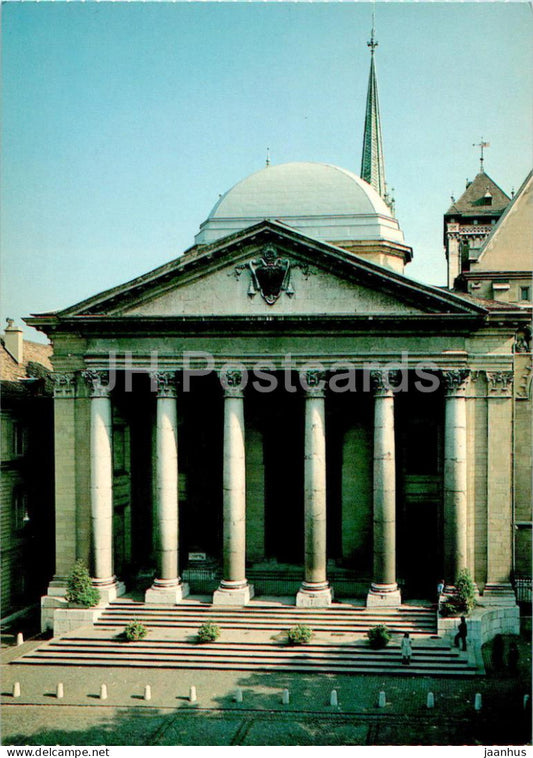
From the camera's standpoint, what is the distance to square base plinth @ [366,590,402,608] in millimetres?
33906

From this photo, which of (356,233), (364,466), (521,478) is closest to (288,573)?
(364,466)

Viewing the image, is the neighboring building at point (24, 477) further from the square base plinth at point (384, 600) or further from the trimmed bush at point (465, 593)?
the trimmed bush at point (465, 593)

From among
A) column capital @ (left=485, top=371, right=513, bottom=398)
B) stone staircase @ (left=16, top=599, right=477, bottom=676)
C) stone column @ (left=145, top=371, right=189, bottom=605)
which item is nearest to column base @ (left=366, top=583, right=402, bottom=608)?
stone staircase @ (left=16, top=599, right=477, bottom=676)

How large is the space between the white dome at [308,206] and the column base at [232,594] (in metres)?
20.6

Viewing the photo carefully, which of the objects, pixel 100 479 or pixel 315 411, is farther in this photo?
pixel 100 479

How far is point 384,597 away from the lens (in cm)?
3397

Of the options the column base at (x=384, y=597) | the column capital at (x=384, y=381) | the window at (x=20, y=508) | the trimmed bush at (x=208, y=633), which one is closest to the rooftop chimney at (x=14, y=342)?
the window at (x=20, y=508)

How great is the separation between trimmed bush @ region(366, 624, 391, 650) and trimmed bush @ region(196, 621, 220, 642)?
6.23m

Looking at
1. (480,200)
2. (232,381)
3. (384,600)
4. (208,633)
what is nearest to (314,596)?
(384,600)

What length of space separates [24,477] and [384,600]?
65.4ft

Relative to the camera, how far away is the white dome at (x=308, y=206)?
45.6 meters

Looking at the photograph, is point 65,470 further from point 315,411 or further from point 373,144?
point 373,144

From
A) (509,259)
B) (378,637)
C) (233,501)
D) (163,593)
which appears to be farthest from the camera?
(509,259)

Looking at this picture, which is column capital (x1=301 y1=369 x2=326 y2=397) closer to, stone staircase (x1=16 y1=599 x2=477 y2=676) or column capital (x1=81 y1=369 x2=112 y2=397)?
column capital (x1=81 y1=369 x2=112 y2=397)
